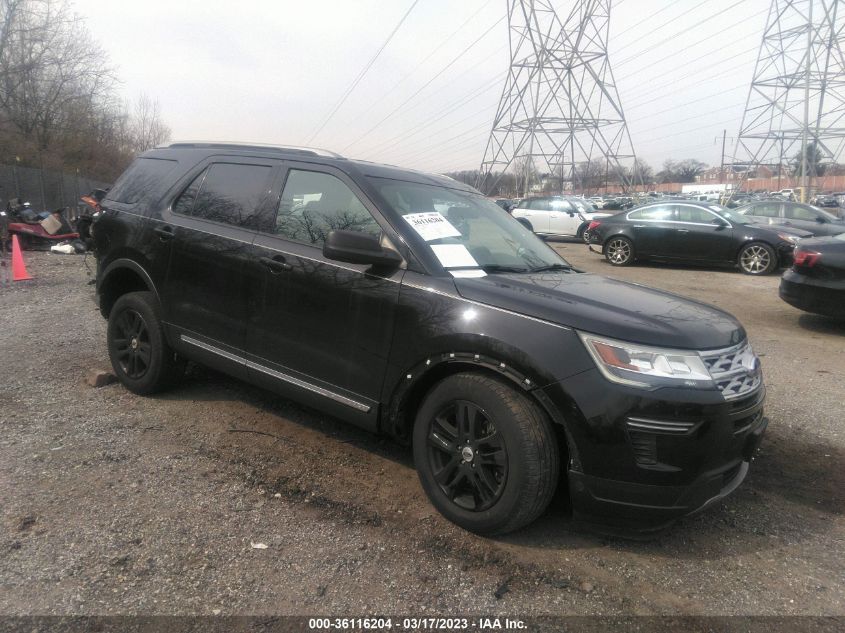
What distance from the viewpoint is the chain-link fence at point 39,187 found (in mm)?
19781

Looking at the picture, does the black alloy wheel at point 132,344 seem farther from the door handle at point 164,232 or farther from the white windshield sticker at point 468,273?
the white windshield sticker at point 468,273

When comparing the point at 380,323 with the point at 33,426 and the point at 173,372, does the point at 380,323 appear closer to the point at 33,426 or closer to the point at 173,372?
the point at 173,372

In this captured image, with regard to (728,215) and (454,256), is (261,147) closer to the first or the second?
(454,256)

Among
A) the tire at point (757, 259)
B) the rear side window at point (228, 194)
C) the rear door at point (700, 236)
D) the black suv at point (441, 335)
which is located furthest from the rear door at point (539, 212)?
the rear side window at point (228, 194)

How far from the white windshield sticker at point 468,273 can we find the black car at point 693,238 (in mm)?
11852

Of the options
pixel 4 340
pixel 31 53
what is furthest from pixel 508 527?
pixel 31 53

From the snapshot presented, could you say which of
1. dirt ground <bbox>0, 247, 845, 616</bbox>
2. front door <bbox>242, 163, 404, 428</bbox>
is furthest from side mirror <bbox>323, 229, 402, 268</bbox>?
dirt ground <bbox>0, 247, 845, 616</bbox>

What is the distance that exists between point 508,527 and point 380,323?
3.89 ft

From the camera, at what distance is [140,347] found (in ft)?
14.6

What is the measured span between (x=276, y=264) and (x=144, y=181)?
1.78m

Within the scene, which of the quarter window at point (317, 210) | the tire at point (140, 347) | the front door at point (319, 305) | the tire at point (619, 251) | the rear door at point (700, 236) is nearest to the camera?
the front door at point (319, 305)

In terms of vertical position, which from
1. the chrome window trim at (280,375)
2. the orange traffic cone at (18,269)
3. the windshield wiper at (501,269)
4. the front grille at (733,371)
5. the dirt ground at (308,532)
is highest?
the windshield wiper at (501,269)

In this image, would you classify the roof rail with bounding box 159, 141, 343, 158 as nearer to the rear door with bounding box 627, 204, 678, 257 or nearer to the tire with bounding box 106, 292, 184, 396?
the tire with bounding box 106, 292, 184, 396

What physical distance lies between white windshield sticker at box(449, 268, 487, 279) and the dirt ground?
1213 millimetres
